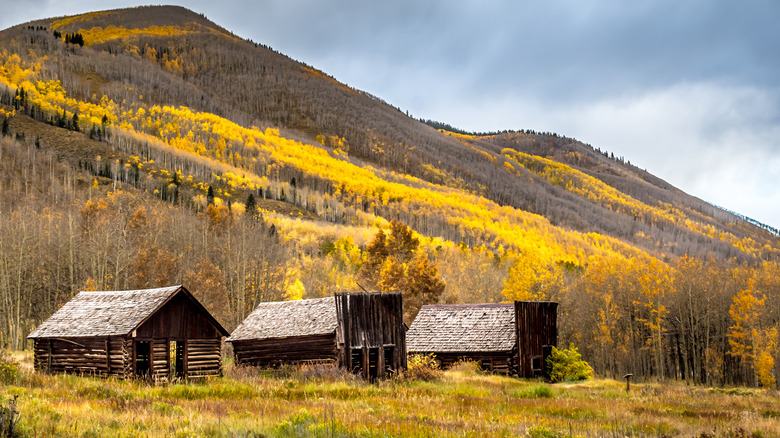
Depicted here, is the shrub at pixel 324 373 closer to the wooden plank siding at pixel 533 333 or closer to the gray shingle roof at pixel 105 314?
the gray shingle roof at pixel 105 314

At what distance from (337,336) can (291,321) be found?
447 cm

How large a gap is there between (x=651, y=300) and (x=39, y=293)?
188ft

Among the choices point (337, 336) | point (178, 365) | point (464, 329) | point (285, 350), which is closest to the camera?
point (178, 365)

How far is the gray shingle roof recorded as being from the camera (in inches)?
1195

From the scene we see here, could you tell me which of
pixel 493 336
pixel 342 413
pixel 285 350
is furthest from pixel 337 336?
pixel 342 413

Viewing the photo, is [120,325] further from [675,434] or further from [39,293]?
[39,293]

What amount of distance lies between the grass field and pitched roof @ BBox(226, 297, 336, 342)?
6979mm

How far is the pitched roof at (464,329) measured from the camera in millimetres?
44438

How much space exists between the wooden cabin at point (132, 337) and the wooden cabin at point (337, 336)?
3.93m

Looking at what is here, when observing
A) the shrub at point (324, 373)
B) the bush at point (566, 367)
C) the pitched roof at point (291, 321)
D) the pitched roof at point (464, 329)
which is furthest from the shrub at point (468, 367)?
the shrub at point (324, 373)

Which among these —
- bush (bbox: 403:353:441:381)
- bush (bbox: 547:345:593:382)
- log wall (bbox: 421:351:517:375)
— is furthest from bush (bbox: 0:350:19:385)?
bush (bbox: 547:345:593:382)

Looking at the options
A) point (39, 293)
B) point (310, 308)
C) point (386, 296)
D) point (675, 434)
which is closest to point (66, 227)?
point (39, 293)

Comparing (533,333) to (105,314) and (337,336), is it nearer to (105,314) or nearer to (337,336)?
(337,336)

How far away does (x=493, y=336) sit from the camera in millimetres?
44750
